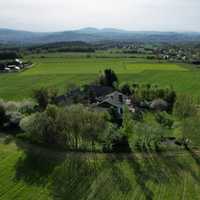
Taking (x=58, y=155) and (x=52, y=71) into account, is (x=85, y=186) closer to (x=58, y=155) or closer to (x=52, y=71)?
(x=58, y=155)

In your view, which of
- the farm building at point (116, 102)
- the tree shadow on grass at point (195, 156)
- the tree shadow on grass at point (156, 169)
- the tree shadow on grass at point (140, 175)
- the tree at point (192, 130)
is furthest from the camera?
the farm building at point (116, 102)

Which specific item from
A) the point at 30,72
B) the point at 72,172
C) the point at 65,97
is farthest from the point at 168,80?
the point at 72,172

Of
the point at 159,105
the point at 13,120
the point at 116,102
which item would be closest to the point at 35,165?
the point at 13,120

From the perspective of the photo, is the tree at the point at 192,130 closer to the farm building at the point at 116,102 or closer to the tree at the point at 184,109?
the tree at the point at 184,109

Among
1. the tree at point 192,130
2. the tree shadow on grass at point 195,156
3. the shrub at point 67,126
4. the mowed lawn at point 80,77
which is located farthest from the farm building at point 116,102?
the mowed lawn at point 80,77

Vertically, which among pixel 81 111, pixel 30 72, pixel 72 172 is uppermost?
pixel 81 111

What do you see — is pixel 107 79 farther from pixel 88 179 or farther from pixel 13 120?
pixel 88 179
